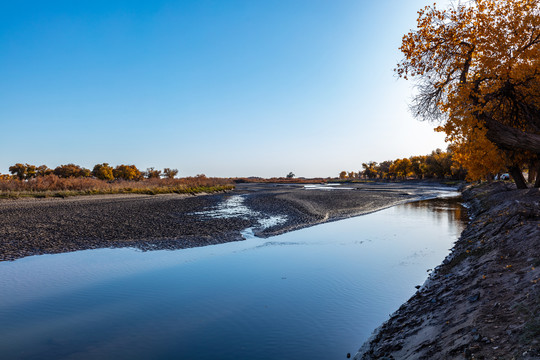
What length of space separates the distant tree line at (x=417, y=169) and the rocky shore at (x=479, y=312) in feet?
166

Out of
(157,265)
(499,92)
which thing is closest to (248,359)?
(157,265)

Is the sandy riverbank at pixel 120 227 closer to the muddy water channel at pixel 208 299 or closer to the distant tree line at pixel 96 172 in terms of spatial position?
the muddy water channel at pixel 208 299

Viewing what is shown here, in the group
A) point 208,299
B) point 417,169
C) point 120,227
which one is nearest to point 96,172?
point 120,227

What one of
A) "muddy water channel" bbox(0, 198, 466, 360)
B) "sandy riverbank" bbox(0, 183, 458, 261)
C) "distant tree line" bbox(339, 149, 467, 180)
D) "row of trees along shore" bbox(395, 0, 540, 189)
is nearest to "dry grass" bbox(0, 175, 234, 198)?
"sandy riverbank" bbox(0, 183, 458, 261)

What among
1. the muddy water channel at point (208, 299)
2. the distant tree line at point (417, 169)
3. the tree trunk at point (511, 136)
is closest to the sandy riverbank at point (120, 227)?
the muddy water channel at point (208, 299)

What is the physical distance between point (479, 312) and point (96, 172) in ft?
326

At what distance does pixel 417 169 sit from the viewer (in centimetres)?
12644

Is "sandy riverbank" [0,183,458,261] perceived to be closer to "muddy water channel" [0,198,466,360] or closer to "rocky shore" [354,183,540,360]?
"muddy water channel" [0,198,466,360]

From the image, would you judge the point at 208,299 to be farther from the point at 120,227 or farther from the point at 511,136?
the point at 511,136

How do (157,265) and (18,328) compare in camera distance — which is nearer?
(18,328)

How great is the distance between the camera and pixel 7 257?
1264cm

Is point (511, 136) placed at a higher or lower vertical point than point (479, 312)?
higher

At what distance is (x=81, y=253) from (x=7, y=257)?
251 cm

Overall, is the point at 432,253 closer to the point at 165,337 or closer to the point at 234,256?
the point at 234,256
